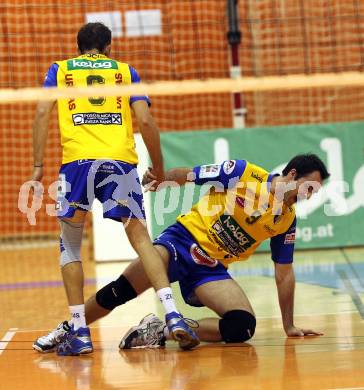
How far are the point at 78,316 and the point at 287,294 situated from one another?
1198 millimetres

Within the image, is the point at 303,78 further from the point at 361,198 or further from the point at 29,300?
the point at 361,198

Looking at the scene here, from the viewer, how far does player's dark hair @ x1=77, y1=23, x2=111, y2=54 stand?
499cm

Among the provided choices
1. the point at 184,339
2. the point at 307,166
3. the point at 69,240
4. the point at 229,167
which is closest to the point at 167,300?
the point at 184,339

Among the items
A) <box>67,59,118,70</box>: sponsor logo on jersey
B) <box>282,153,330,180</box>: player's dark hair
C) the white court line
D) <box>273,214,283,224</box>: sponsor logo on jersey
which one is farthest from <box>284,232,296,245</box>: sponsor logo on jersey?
the white court line

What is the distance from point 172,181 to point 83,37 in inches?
38.1

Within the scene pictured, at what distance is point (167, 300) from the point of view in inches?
188

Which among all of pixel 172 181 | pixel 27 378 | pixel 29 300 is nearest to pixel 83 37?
pixel 172 181

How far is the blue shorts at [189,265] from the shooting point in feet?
17.3

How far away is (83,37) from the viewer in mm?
5004

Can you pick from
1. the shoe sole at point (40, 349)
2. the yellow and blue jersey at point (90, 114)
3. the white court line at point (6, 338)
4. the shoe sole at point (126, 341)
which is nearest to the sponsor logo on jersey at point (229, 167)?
the yellow and blue jersey at point (90, 114)

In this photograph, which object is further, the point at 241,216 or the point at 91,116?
the point at 241,216

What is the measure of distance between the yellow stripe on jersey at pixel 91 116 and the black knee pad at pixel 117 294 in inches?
30.2

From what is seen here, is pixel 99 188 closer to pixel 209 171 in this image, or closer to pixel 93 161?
pixel 93 161

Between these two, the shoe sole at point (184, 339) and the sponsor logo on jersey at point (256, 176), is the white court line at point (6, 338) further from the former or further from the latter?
the sponsor logo on jersey at point (256, 176)
